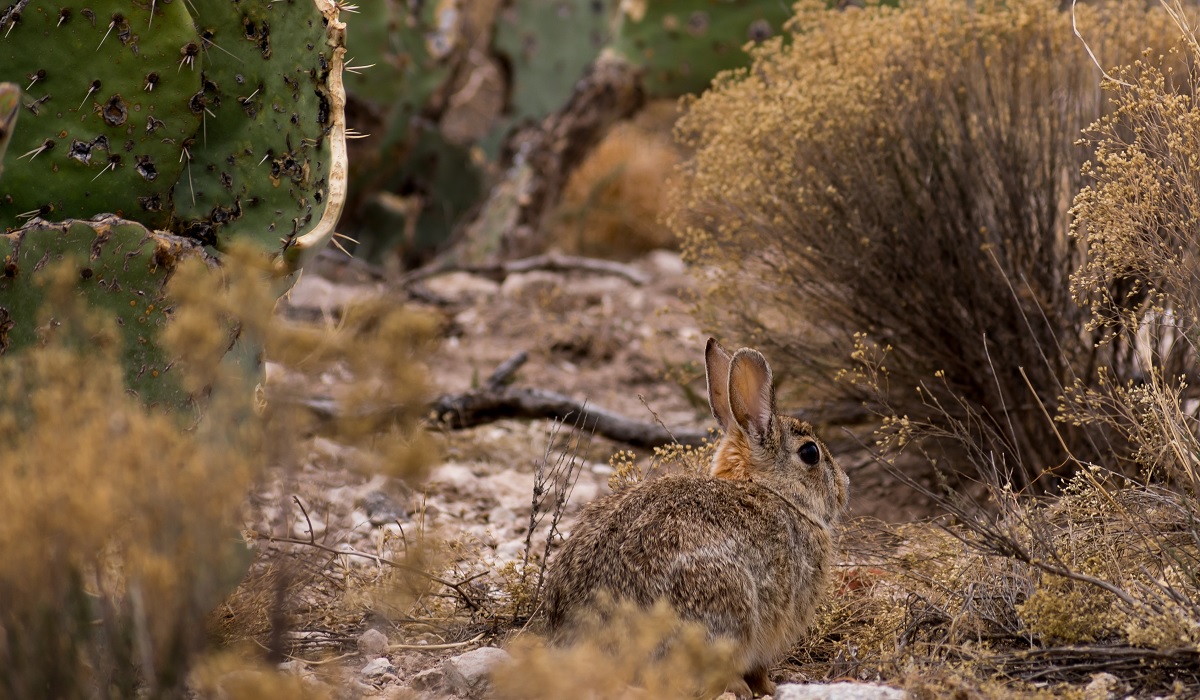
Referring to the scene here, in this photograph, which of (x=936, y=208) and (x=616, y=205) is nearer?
(x=936, y=208)

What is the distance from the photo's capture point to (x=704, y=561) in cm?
297

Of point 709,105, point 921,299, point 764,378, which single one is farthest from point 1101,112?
point 764,378

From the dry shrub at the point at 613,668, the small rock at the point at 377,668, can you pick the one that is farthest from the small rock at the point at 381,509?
the dry shrub at the point at 613,668

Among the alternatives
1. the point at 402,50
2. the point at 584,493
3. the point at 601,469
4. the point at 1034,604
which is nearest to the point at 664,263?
the point at 402,50

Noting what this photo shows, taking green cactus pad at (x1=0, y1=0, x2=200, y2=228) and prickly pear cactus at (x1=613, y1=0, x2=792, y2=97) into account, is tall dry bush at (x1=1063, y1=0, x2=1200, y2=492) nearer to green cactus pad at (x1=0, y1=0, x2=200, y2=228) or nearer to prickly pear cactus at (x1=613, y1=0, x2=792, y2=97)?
green cactus pad at (x1=0, y1=0, x2=200, y2=228)

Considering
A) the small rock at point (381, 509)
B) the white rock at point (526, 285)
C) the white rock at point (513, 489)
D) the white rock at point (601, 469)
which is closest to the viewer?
the small rock at point (381, 509)

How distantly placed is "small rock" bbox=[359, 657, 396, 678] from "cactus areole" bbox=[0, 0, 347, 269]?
3.71ft

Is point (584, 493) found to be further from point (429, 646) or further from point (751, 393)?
point (429, 646)

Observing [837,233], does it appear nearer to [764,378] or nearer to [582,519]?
[764,378]

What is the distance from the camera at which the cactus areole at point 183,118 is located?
314 centimetres

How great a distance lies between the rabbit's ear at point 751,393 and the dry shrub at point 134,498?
51.5 inches

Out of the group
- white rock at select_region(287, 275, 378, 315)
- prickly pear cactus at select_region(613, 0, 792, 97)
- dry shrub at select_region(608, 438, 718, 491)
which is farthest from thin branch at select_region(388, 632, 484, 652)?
prickly pear cactus at select_region(613, 0, 792, 97)

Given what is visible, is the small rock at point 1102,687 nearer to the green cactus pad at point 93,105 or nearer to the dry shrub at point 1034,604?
the dry shrub at point 1034,604

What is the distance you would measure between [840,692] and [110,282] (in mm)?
2058
